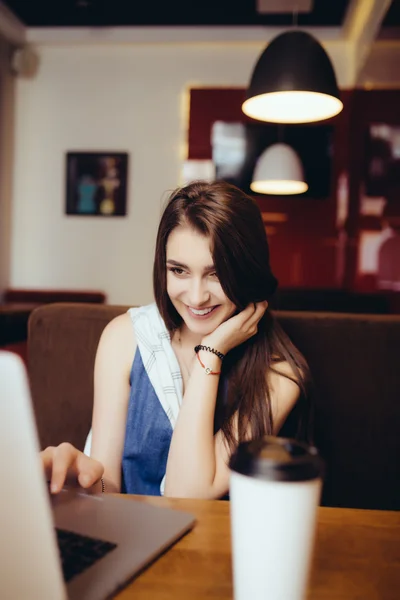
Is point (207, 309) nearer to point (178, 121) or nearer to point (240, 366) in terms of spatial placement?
point (240, 366)

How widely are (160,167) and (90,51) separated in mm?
1229

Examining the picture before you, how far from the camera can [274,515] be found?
1.40ft

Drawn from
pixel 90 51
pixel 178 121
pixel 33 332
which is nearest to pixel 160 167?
pixel 178 121

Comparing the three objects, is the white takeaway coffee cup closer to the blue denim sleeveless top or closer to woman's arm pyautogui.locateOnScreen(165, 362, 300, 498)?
woman's arm pyautogui.locateOnScreen(165, 362, 300, 498)

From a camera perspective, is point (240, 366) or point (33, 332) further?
point (33, 332)

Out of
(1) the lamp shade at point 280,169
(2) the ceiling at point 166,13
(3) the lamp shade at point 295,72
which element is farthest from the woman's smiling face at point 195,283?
(2) the ceiling at point 166,13

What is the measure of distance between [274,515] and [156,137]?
485 centimetres

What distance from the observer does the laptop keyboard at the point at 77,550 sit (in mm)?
560

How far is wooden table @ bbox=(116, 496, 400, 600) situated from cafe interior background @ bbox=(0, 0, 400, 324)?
3887 millimetres

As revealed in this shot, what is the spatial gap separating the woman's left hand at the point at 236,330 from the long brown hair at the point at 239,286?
3 centimetres

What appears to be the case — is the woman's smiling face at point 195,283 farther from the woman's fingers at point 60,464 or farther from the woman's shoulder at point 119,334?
the woman's fingers at point 60,464

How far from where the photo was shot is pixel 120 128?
500 centimetres

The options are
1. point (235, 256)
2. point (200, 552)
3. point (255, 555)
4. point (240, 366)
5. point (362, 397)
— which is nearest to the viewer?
Answer: point (255, 555)

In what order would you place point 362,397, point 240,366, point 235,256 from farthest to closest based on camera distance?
1. point 362,397
2. point 240,366
3. point 235,256
